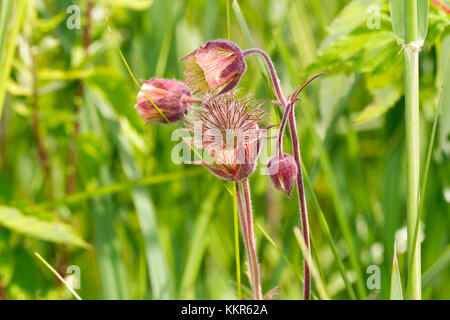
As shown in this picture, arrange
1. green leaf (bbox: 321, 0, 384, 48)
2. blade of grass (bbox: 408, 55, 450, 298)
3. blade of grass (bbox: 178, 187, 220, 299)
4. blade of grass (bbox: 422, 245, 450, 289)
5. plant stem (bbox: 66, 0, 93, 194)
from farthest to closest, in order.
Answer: plant stem (bbox: 66, 0, 93, 194), blade of grass (bbox: 178, 187, 220, 299), green leaf (bbox: 321, 0, 384, 48), blade of grass (bbox: 422, 245, 450, 289), blade of grass (bbox: 408, 55, 450, 298)

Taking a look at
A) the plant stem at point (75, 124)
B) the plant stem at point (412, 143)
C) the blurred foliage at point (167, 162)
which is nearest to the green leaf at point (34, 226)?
the blurred foliage at point (167, 162)

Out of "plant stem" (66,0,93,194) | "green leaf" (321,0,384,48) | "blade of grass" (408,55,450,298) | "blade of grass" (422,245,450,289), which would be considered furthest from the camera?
"plant stem" (66,0,93,194)

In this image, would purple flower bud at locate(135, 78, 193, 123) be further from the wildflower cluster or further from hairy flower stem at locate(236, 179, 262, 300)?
hairy flower stem at locate(236, 179, 262, 300)

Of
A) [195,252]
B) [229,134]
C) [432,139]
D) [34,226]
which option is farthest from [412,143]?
[34,226]

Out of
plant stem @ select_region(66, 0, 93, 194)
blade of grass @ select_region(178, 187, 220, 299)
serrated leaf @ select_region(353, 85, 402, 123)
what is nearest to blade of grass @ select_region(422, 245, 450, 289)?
serrated leaf @ select_region(353, 85, 402, 123)

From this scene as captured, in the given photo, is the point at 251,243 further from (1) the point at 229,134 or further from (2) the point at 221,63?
(2) the point at 221,63

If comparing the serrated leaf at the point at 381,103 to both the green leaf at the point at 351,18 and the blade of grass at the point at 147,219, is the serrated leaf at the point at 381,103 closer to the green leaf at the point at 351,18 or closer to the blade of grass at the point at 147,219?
the green leaf at the point at 351,18
